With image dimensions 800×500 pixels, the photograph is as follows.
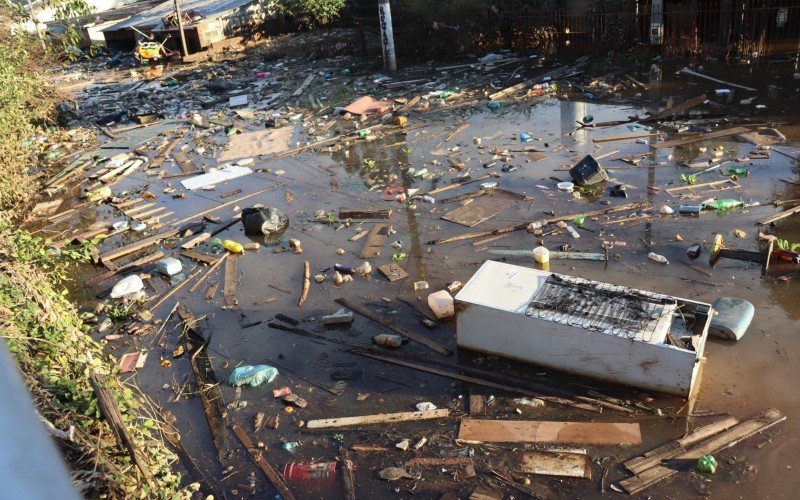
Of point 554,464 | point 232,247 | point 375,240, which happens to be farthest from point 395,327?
point 232,247

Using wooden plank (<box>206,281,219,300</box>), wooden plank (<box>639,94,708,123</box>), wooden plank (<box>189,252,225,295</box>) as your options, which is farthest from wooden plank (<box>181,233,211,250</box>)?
wooden plank (<box>639,94,708,123</box>)

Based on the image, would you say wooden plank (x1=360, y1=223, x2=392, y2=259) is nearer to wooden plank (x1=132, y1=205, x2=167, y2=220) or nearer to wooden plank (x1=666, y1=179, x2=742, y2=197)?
wooden plank (x1=132, y1=205, x2=167, y2=220)

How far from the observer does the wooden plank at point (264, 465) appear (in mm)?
4855

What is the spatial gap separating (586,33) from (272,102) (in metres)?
9.26

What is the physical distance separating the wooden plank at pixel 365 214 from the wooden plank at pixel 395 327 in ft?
7.40

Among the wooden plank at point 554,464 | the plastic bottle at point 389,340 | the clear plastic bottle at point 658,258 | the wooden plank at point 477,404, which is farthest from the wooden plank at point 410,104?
the wooden plank at point 554,464

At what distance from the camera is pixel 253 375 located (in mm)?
6094

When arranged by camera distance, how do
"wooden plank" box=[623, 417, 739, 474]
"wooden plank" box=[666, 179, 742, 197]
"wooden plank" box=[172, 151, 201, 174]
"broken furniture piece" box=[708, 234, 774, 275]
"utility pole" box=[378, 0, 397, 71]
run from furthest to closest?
1. "utility pole" box=[378, 0, 397, 71]
2. "wooden plank" box=[172, 151, 201, 174]
3. "wooden plank" box=[666, 179, 742, 197]
4. "broken furniture piece" box=[708, 234, 774, 275]
5. "wooden plank" box=[623, 417, 739, 474]

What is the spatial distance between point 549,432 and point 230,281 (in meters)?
4.60

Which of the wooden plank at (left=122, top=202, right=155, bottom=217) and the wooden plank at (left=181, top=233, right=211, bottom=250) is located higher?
the wooden plank at (left=122, top=202, right=155, bottom=217)

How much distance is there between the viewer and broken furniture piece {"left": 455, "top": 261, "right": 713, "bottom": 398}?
509 centimetres

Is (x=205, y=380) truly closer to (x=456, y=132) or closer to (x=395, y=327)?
(x=395, y=327)

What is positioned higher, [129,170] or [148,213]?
[129,170]

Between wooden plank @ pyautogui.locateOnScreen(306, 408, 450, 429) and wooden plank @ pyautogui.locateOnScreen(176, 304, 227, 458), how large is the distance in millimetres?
814
